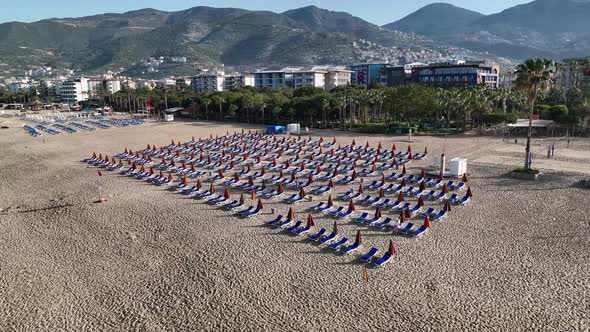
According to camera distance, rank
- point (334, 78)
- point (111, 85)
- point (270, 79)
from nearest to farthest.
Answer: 1. point (334, 78)
2. point (270, 79)
3. point (111, 85)

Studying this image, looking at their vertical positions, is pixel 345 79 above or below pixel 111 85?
above

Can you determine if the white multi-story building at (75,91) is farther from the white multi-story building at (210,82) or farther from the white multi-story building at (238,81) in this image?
the white multi-story building at (238,81)

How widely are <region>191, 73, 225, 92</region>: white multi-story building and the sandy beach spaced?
5325 inches

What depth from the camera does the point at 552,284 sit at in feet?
45.8

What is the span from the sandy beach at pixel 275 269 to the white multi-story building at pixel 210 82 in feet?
444

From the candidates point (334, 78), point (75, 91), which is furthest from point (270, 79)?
point (75, 91)

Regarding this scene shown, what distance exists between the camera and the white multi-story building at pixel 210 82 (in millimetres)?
156625

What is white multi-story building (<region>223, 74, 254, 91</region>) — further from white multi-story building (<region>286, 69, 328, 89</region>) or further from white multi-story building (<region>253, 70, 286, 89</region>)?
white multi-story building (<region>286, 69, 328, 89</region>)

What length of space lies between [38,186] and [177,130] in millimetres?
31444

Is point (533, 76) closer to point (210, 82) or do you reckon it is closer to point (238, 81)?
point (238, 81)

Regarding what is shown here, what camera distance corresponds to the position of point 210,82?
15862 cm

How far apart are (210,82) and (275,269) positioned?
15091 cm

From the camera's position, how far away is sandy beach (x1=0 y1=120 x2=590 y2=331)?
12523 mm

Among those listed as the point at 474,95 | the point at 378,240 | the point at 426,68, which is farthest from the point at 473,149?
the point at 426,68
